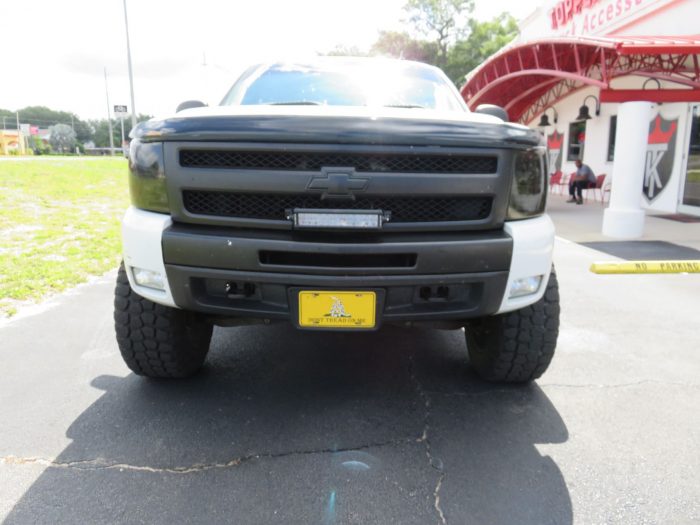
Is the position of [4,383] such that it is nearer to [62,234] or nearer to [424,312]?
[424,312]

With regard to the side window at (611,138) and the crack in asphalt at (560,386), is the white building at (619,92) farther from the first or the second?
the crack in asphalt at (560,386)

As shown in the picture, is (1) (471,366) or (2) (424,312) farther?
(1) (471,366)

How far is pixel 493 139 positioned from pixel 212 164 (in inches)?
45.0

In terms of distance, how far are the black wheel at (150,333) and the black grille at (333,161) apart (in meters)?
0.79

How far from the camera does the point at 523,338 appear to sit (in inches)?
101

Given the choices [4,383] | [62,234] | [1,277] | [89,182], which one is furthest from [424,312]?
[89,182]

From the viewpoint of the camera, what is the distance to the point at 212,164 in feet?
7.02

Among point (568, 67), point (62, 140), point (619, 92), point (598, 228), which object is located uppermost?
point (62, 140)

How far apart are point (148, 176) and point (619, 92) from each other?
8.61m

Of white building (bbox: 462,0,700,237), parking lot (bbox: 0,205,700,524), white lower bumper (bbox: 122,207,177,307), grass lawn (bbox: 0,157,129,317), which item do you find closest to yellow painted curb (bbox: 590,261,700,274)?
parking lot (bbox: 0,205,700,524)

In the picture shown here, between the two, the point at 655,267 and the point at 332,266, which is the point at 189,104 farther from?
the point at 655,267

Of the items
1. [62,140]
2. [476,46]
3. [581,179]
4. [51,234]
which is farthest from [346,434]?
[62,140]

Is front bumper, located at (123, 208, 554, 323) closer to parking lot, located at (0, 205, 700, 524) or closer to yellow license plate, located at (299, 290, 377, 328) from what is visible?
yellow license plate, located at (299, 290, 377, 328)

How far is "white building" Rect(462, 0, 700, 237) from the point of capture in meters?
8.45
